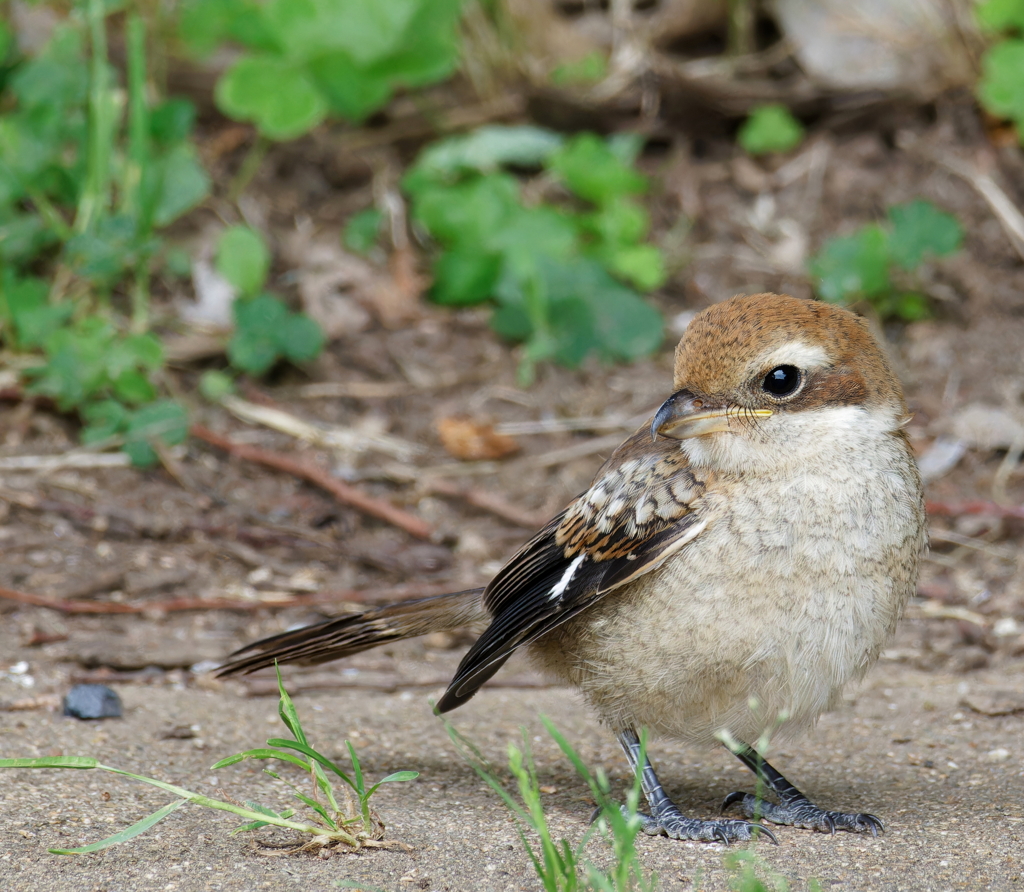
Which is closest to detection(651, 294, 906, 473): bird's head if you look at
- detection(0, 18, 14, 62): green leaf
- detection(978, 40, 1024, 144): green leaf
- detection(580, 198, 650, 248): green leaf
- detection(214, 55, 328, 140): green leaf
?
detection(580, 198, 650, 248): green leaf

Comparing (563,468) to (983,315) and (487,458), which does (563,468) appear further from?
(983,315)

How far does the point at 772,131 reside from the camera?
781cm

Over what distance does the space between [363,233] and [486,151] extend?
884mm

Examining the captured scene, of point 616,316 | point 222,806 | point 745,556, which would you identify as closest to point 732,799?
point 745,556

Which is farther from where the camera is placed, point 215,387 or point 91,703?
point 215,387

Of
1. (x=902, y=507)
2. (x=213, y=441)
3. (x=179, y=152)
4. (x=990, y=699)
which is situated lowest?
(x=990, y=699)

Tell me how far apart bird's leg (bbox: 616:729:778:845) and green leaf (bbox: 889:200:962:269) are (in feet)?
12.2

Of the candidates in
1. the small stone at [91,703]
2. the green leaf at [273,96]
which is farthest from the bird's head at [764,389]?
the green leaf at [273,96]

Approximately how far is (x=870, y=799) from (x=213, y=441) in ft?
12.0

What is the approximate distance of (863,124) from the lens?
7.81 metres

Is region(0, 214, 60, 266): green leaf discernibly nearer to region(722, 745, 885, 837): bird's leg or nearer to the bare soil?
the bare soil

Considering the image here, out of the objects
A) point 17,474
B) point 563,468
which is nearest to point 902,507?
point 563,468

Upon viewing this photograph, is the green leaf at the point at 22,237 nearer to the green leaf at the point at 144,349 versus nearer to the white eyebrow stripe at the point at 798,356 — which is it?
the green leaf at the point at 144,349

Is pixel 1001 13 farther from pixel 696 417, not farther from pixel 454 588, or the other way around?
pixel 696 417
